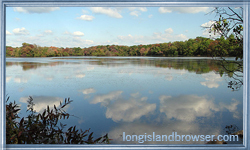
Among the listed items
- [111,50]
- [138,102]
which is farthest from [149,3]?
[111,50]

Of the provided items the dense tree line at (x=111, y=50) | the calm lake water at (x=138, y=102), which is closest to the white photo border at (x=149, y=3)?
the calm lake water at (x=138, y=102)

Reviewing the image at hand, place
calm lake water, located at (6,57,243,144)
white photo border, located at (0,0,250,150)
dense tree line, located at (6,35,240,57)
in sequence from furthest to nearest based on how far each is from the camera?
dense tree line, located at (6,35,240,57) → calm lake water, located at (6,57,243,144) → white photo border, located at (0,0,250,150)

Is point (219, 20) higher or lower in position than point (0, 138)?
higher

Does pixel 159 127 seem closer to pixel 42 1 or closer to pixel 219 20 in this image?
pixel 219 20

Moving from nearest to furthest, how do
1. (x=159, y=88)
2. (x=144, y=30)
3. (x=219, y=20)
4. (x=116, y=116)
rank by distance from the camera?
(x=219, y=20) → (x=116, y=116) → (x=159, y=88) → (x=144, y=30)

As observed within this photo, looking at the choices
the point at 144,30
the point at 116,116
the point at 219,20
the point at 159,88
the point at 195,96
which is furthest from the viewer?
the point at 144,30

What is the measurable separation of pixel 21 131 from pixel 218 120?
3.36 m

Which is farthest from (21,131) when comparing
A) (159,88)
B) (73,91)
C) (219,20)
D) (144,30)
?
(144,30)

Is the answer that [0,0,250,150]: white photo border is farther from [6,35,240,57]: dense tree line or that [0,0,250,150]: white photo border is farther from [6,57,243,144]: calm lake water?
[6,35,240,57]: dense tree line

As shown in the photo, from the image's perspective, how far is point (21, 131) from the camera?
Result: 60.6 inches

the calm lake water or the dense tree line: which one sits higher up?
the dense tree line

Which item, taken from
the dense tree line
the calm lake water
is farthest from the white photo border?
the dense tree line

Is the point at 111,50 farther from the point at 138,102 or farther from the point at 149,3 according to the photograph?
the point at 149,3

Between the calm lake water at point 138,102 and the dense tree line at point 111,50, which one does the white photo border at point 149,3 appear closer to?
the calm lake water at point 138,102
